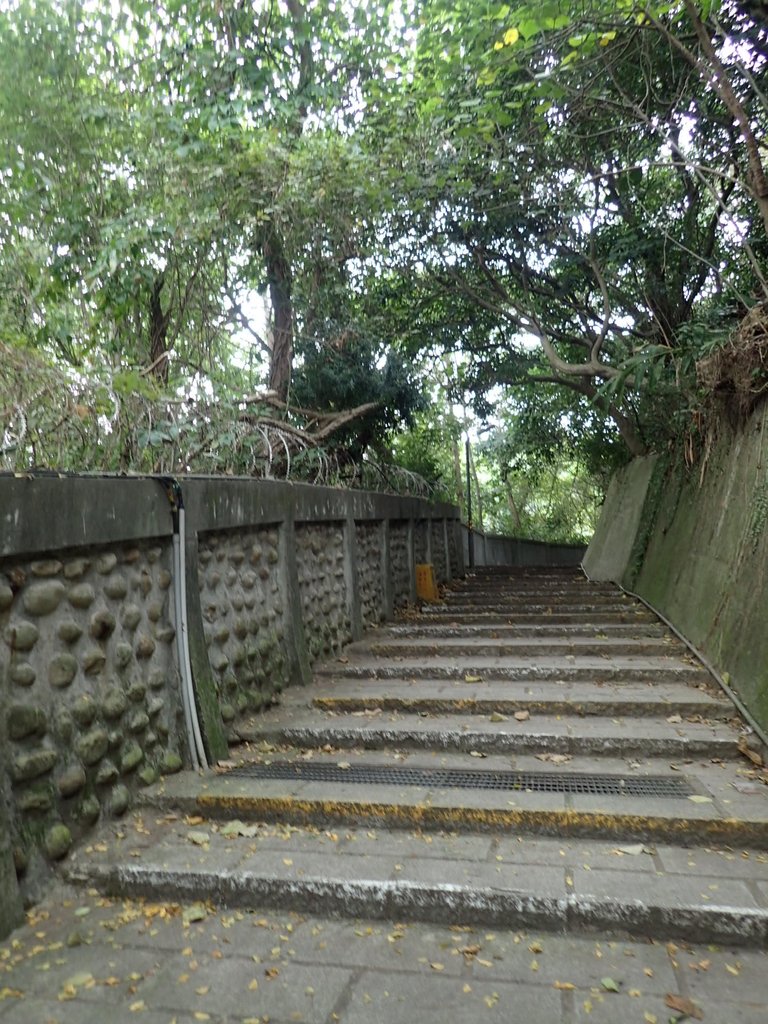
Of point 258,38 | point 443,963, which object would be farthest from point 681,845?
point 258,38

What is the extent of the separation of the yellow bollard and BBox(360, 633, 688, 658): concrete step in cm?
312

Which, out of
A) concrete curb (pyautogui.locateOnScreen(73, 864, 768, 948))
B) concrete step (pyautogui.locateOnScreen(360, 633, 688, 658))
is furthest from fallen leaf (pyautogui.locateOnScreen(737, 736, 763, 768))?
concrete step (pyautogui.locateOnScreen(360, 633, 688, 658))

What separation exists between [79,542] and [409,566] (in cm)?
690

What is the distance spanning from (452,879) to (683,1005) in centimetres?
93

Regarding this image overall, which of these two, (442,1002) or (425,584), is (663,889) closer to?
(442,1002)

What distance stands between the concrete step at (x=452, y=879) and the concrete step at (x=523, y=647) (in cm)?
319

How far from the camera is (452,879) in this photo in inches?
116

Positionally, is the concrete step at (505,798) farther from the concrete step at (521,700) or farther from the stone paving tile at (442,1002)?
the stone paving tile at (442,1002)

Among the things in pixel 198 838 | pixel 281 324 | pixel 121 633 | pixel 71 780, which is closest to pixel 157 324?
pixel 281 324

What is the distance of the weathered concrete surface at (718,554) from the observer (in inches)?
185

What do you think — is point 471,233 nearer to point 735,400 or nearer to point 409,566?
point 409,566

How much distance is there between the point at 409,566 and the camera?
9984mm

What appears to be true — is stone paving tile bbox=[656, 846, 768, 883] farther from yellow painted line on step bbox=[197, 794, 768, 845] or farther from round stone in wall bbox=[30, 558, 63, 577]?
round stone in wall bbox=[30, 558, 63, 577]

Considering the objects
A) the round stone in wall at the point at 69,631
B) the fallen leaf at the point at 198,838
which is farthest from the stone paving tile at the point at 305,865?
the round stone in wall at the point at 69,631
